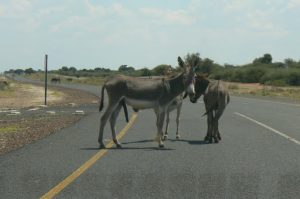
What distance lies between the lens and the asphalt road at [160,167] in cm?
748

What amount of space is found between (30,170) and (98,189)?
1.97 meters

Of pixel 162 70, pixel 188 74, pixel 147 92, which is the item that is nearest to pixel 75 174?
pixel 147 92

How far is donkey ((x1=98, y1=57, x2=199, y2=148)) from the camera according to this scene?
11.8m

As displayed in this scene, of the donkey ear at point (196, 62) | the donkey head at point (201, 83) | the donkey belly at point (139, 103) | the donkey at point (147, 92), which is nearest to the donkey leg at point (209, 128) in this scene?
the donkey head at point (201, 83)

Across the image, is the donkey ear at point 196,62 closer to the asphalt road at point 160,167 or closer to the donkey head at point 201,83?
the donkey head at point 201,83

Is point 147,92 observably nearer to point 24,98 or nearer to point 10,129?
point 10,129

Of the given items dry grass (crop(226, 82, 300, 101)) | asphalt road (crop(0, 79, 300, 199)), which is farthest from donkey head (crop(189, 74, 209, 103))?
dry grass (crop(226, 82, 300, 101))

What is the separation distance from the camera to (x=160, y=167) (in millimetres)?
9336

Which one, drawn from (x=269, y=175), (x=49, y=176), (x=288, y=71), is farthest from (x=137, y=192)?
(x=288, y=71)

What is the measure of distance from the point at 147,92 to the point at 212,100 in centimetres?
205

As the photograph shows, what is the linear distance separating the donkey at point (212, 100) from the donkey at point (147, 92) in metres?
0.77

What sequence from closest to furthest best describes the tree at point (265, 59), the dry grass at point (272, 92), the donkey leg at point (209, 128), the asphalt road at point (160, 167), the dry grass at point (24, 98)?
the asphalt road at point (160, 167), the donkey leg at point (209, 128), the dry grass at point (24, 98), the dry grass at point (272, 92), the tree at point (265, 59)

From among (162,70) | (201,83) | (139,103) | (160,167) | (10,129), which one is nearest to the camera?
(160,167)

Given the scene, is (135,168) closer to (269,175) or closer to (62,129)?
(269,175)
